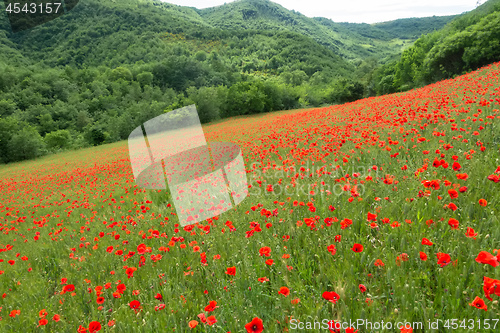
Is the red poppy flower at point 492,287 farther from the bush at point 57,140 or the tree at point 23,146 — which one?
the bush at point 57,140

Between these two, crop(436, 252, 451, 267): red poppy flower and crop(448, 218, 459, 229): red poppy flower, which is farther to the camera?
crop(448, 218, 459, 229): red poppy flower

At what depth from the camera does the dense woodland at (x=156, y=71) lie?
36.4 metres

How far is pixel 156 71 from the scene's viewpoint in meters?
87.1

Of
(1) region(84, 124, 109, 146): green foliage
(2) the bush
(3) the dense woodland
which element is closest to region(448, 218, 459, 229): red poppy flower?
(3) the dense woodland

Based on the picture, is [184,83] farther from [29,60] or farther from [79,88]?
[29,60]

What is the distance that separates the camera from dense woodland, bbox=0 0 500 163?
3644 cm

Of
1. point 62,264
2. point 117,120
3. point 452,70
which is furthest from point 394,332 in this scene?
point 117,120

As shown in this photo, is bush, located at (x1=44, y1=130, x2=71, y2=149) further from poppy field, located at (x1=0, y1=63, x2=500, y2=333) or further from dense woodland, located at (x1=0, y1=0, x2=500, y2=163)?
poppy field, located at (x1=0, y1=63, x2=500, y2=333)

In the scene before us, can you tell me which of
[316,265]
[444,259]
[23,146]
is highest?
[444,259]

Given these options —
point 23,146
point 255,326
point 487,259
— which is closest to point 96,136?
point 23,146

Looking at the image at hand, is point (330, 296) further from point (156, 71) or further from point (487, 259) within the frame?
point (156, 71)

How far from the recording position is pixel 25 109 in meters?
58.4

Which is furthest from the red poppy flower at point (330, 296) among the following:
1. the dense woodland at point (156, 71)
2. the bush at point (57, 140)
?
the bush at point (57, 140)

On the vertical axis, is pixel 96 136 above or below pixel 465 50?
below
